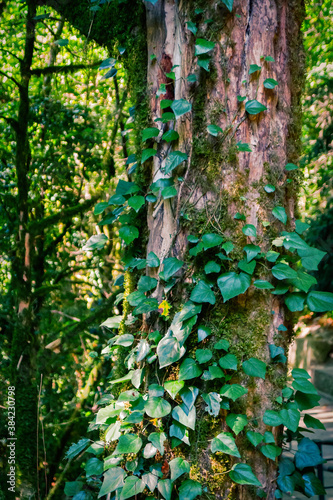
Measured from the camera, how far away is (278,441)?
166 cm

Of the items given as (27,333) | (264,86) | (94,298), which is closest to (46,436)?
(27,333)

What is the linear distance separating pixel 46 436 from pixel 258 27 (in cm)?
334

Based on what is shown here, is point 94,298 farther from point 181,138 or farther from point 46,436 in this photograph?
point 181,138

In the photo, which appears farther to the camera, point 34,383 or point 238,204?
point 34,383

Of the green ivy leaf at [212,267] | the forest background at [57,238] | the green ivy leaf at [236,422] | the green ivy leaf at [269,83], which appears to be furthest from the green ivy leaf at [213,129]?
the forest background at [57,238]

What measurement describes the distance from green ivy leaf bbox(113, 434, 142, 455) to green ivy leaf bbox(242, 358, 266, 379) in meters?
0.52

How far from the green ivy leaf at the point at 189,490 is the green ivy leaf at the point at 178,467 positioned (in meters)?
0.04

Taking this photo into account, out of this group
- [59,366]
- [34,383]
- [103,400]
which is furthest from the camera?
[59,366]

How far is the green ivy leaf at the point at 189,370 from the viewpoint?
1503 millimetres

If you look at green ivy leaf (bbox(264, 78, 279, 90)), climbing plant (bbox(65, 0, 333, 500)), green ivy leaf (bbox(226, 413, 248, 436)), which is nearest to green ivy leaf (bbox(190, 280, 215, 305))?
climbing plant (bbox(65, 0, 333, 500))

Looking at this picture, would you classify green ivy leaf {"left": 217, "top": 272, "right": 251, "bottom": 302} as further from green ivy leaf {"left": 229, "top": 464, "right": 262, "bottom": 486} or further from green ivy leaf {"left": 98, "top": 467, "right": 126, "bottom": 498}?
green ivy leaf {"left": 98, "top": 467, "right": 126, "bottom": 498}

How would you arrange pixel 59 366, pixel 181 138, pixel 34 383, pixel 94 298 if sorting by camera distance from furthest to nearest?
pixel 94 298
pixel 59 366
pixel 34 383
pixel 181 138

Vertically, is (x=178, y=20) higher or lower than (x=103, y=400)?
higher

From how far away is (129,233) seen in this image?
181cm
